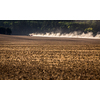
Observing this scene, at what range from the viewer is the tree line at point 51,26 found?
58.6 metres

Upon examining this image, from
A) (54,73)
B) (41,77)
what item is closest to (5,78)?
(41,77)

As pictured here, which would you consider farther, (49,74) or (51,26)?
(51,26)

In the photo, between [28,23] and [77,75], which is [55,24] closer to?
[28,23]

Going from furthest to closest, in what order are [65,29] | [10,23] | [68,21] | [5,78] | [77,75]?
[10,23], [68,21], [65,29], [77,75], [5,78]

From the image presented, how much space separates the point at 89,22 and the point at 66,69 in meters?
57.1

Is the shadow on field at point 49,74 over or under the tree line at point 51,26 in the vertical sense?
over

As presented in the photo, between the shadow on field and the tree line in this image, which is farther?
the tree line

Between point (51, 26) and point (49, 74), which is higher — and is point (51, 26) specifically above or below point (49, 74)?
below

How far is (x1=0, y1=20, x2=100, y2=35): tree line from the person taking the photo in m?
58.6

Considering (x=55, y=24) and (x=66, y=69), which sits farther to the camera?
(x=55, y=24)

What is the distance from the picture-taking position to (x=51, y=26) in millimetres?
67312

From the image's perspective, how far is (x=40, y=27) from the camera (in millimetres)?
68812

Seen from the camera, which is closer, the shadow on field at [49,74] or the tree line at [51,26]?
the shadow on field at [49,74]

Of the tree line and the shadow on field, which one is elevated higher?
the shadow on field
